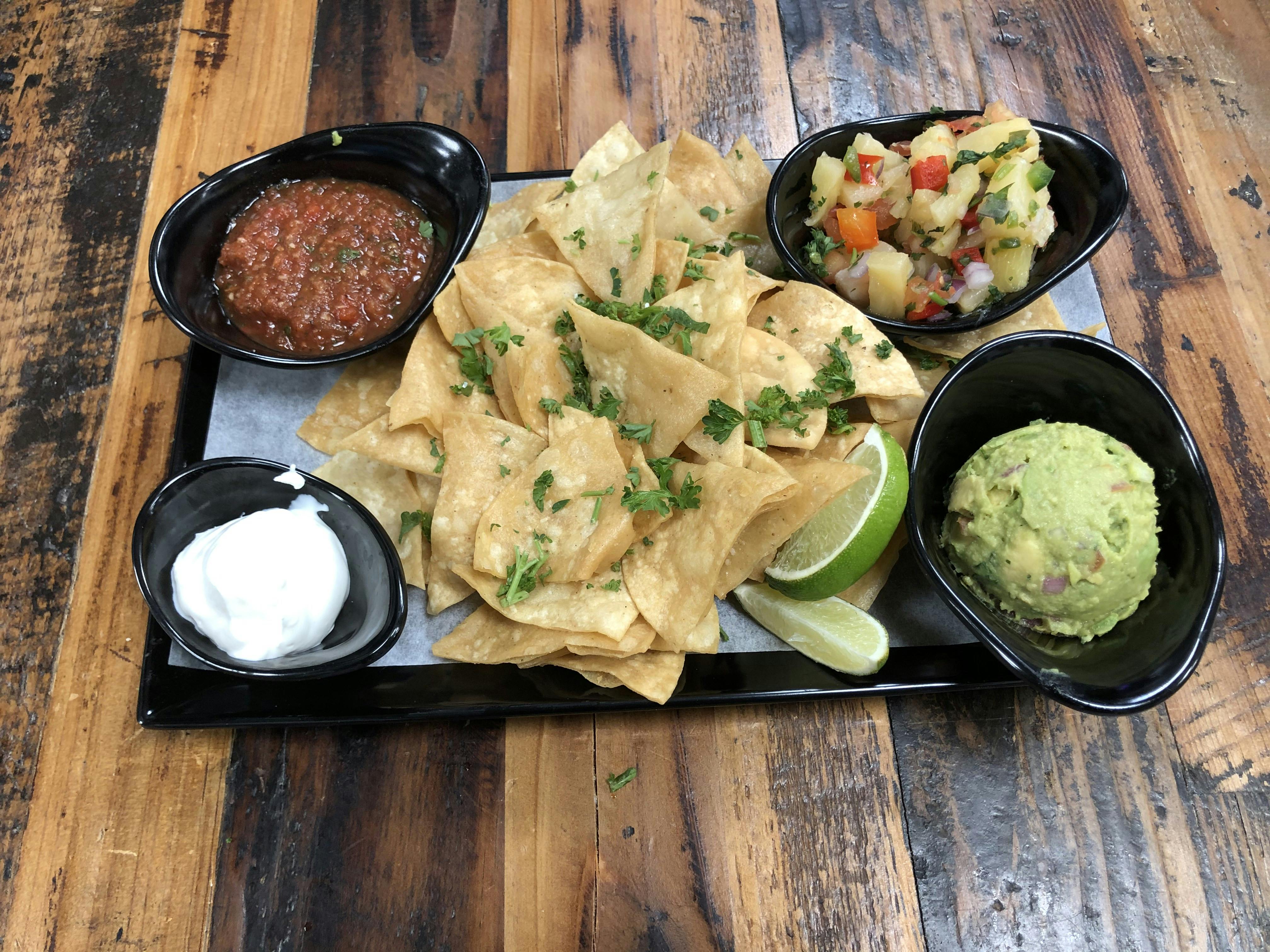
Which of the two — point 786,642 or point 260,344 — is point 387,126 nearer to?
point 260,344

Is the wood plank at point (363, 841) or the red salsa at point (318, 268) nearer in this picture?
the wood plank at point (363, 841)

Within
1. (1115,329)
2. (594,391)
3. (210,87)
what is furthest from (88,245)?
(1115,329)

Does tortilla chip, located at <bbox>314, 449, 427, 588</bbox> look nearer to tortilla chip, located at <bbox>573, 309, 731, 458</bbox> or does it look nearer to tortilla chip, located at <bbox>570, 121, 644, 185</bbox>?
tortilla chip, located at <bbox>573, 309, 731, 458</bbox>

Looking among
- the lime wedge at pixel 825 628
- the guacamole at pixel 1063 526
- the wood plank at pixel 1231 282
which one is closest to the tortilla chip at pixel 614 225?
the lime wedge at pixel 825 628

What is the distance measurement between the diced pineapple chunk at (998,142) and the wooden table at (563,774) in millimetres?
602

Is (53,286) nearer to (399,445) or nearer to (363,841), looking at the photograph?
(399,445)

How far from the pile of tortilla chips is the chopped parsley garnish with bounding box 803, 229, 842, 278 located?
0.31 feet

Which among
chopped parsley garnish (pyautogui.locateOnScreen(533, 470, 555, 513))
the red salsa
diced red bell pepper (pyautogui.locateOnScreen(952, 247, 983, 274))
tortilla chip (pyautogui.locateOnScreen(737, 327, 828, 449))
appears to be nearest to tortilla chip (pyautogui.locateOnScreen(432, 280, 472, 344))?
the red salsa

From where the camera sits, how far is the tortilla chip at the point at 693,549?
1.51m

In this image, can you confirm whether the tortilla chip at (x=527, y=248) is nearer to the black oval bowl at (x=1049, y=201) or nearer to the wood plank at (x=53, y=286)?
the black oval bowl at (x=1049, y=201)

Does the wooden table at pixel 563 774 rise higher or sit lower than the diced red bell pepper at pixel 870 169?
lower

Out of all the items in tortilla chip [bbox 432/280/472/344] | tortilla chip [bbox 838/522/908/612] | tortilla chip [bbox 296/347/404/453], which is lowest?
tortilla chip [bbox 838/522/908/612]

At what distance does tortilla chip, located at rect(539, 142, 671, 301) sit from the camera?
176 cm

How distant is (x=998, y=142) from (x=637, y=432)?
976 mm
